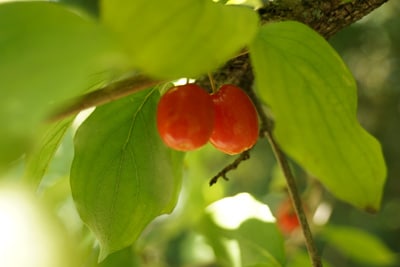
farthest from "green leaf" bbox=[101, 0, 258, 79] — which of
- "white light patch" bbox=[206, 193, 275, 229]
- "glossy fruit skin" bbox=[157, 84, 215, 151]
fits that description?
"white light patch" bbox=[206, 193, 275, 229]

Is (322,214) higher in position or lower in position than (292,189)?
lower

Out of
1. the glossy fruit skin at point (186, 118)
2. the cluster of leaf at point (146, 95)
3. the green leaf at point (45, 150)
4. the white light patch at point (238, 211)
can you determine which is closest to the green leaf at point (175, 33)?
the cluster of leaf at point (146, 95)

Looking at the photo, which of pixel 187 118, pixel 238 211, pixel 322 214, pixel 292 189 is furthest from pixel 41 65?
pixel 322 214

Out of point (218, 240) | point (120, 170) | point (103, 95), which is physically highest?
point (103, 95)

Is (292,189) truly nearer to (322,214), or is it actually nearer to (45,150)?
(45,150)

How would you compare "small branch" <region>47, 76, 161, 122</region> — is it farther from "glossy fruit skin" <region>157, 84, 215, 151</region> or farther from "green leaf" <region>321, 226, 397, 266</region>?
"green leaf" <region>321, 226, 397, 266</region>

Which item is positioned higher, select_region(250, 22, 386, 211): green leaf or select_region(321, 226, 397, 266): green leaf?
select_region(250, 22, 386, 211): green leaf
